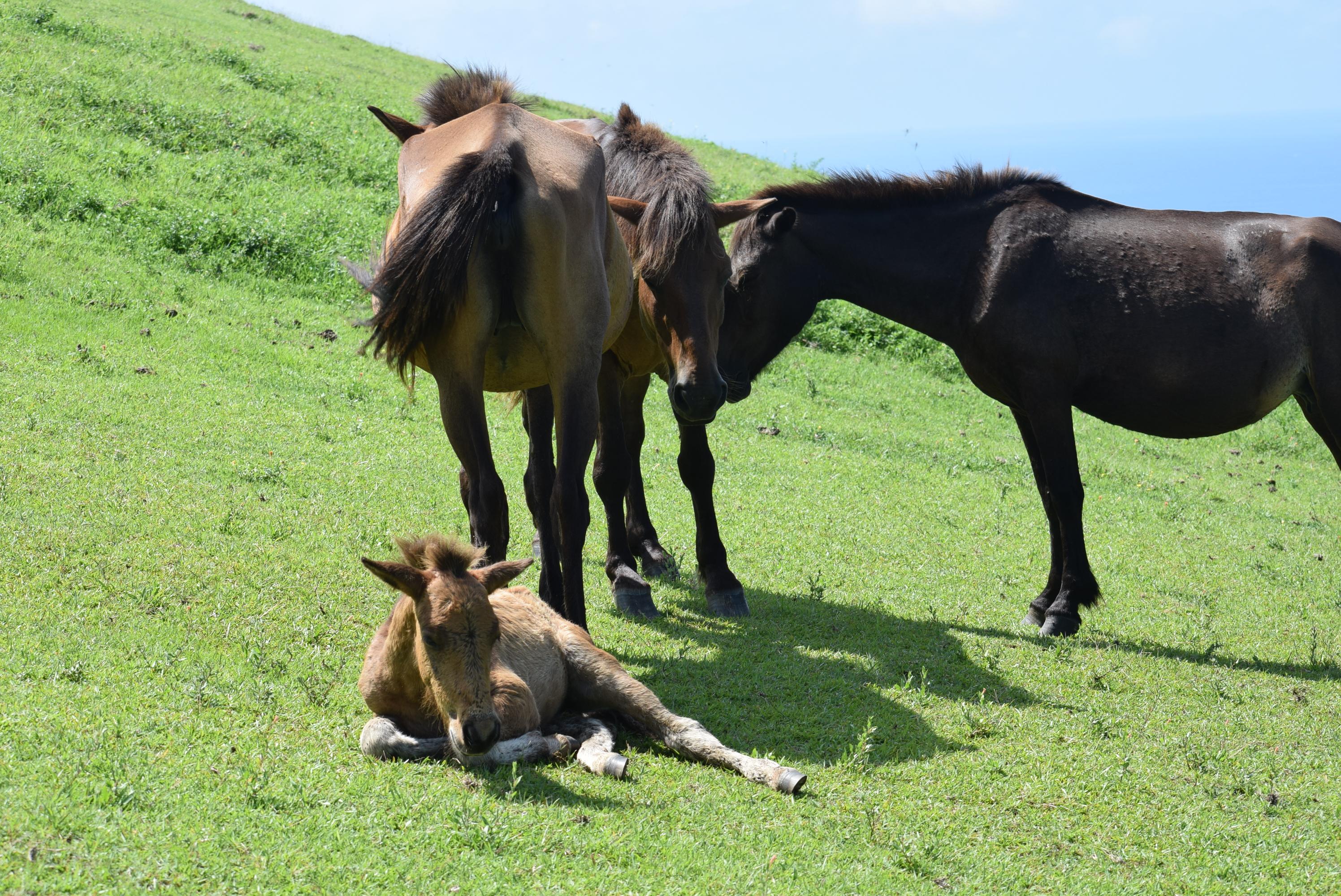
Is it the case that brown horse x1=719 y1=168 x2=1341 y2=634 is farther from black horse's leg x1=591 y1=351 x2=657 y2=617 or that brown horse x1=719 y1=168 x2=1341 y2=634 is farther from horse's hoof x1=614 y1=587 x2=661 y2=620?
horse's hoof x1=614 y1=587 x2=661 y2=620

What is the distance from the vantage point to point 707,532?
7.55 metres

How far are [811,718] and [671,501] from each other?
507 cm

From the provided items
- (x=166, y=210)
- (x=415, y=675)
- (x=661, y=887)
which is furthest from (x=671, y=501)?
(x=166, y=210)

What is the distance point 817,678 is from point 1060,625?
221 cm

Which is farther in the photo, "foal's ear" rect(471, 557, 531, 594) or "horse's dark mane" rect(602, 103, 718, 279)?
"horse's dark mane" rect(602, 103, 718, 279)

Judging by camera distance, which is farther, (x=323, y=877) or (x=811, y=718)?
(x=811, y=718)

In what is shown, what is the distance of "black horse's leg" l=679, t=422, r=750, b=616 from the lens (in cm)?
738

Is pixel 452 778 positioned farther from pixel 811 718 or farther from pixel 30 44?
pixel 30 44

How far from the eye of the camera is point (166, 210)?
598 inches

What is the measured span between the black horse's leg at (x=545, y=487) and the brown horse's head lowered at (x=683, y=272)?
2.30 feet

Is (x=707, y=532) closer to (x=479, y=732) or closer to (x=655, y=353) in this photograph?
(x=655, y=353)

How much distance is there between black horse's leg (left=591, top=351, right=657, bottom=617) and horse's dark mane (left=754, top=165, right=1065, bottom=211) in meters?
1.87

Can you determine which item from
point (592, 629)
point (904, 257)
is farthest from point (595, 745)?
point (904, 257)

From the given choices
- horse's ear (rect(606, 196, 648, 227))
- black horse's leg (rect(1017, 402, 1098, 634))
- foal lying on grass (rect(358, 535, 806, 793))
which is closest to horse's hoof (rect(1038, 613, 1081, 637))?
black horse's leg (rect(1017, 402, 1098, 634))
